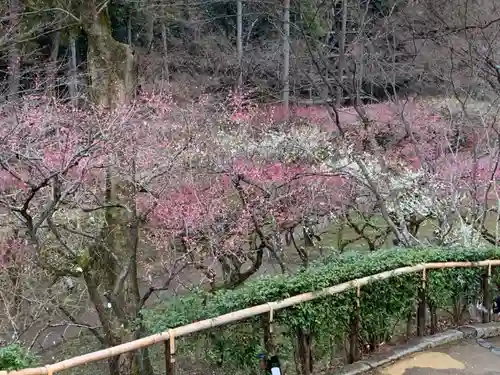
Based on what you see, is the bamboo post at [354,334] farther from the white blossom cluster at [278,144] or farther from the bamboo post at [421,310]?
the white blossom cluster at [278,144]

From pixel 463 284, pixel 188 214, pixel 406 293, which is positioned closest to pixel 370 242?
pixel 188 214

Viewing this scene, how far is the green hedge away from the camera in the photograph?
169 inches

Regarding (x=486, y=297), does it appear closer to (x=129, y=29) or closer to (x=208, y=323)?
(x=208, y=323)

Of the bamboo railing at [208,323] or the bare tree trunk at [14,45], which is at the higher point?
the bare tree trunk at [14,45]

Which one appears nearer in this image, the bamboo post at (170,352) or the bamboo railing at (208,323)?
the bamboo railing at (208,323)

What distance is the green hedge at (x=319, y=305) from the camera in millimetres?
4281

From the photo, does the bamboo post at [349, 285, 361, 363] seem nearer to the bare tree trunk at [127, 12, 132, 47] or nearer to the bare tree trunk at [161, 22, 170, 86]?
the bare tree trunk at [161, 22, 170, 86]

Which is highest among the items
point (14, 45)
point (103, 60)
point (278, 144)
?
point (14, 45)

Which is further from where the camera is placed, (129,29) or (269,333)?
(129,29)

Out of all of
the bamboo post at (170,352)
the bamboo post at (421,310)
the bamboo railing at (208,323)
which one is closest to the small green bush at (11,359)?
the bamboo railing at (208,323)

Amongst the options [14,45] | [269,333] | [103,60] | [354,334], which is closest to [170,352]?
[269,333]

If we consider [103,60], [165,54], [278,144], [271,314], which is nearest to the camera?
[271,314]

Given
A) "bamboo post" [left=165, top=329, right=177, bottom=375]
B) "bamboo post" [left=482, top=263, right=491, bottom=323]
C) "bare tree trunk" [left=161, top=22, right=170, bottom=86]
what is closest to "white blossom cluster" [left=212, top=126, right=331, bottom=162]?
"bare tree trunk" [left=161, top=22, right=170, bottom=86]

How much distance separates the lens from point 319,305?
474cm
